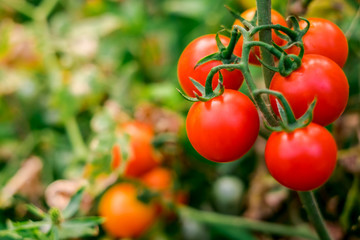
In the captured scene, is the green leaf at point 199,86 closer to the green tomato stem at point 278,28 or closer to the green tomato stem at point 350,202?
the green tomato stem at point 278,28

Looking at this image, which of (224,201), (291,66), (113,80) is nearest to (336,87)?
(291,66)

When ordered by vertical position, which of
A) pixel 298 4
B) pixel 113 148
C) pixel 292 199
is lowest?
pixel 292 199

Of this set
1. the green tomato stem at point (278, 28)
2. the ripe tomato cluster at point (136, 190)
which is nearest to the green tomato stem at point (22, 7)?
the ripe tomato cluster at point (136, 190)

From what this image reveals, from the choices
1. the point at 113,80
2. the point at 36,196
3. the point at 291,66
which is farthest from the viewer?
the point at 113,80

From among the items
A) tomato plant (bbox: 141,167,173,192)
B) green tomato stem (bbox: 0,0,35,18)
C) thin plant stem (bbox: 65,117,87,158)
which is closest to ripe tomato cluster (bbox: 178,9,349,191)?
tomato plant (bbox: 141,167,173,192)

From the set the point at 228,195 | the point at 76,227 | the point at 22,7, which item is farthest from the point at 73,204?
the point at 22,7

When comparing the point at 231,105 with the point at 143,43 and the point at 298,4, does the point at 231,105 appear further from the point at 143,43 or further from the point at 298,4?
the point at 143,43

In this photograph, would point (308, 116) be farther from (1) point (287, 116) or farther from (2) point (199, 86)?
(2) point (199, 86)
